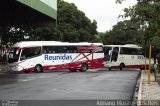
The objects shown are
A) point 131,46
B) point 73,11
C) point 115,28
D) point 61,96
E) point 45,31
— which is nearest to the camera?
point 61,96

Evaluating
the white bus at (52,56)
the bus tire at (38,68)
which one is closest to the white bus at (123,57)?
the white bus at (52,56)

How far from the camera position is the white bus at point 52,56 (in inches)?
1741

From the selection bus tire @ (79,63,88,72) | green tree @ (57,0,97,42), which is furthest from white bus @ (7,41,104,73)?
green tree @ (57,0,97,42)

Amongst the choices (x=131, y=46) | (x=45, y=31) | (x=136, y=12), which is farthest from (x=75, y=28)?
(x=136, y=12)

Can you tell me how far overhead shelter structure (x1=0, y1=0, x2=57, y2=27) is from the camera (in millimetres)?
38656

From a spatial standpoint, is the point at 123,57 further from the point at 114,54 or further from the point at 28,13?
the point at 28,13

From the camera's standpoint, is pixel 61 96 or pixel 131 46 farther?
pixel 131 46

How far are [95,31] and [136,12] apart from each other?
58.6 meters

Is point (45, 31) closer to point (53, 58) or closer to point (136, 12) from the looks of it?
point (53, 58)

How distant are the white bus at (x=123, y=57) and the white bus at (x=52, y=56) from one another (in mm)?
5420

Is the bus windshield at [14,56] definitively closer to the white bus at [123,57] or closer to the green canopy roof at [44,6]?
the green canopy roof at [44,6]

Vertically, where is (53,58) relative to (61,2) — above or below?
below

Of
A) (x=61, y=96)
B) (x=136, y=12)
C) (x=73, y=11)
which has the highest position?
(x=73, y=11)

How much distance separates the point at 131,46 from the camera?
5753cm
